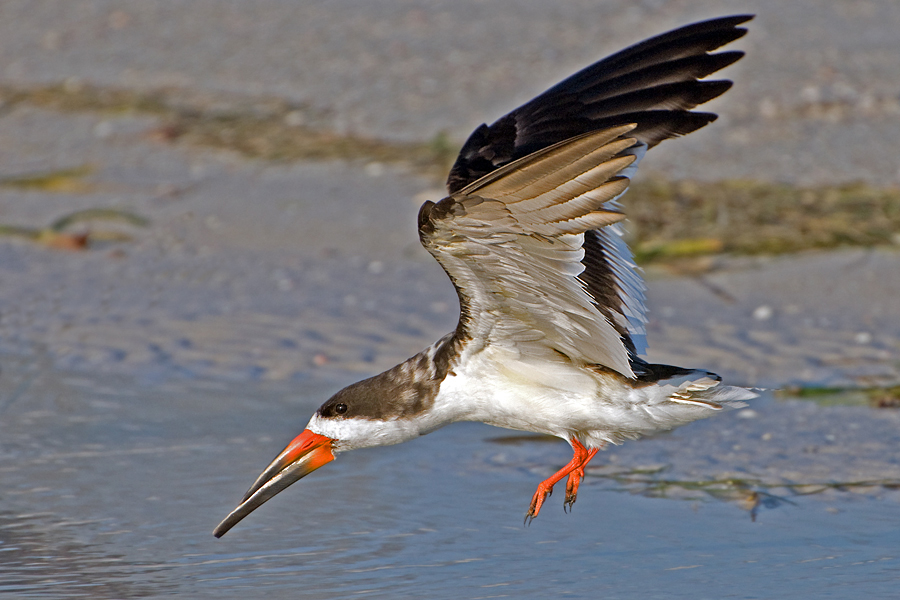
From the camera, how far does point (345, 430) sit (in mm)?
3998

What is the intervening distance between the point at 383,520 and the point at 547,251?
4.30 ft

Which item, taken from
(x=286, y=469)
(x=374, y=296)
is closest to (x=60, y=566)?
(x=286, y=469)

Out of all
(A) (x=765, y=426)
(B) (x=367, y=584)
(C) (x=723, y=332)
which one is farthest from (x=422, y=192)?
(B) (x=367, y=584)

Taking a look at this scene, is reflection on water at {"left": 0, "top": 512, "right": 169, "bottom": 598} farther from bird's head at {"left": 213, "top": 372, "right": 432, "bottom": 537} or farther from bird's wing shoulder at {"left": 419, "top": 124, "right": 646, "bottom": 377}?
bird's wing shoulder at {"left": 419, "top": 124, "right": 646, "bottom": 377}

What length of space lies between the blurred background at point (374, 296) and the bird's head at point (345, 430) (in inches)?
6.2

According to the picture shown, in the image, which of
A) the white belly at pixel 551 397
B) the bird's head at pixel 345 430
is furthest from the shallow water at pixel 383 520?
the white belly at pixel 551 397

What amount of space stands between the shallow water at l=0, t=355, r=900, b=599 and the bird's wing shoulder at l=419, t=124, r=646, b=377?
62cm

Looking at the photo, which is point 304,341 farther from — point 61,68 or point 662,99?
point 61,68

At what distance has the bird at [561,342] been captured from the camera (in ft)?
11.7

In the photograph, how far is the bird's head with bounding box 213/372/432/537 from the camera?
12.9 ft

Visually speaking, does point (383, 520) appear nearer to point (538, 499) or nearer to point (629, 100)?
point (538, 499)

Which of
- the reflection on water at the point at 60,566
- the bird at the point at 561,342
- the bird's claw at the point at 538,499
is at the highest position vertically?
the bird at the point at 561,342

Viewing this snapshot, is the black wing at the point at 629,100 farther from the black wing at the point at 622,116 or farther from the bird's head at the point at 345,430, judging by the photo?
the bird's head at the point at 345,430

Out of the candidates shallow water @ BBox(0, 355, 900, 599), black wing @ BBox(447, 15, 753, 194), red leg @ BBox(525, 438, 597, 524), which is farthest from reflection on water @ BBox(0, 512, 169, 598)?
black wing @ BBox(447, 15, 753, 194)
